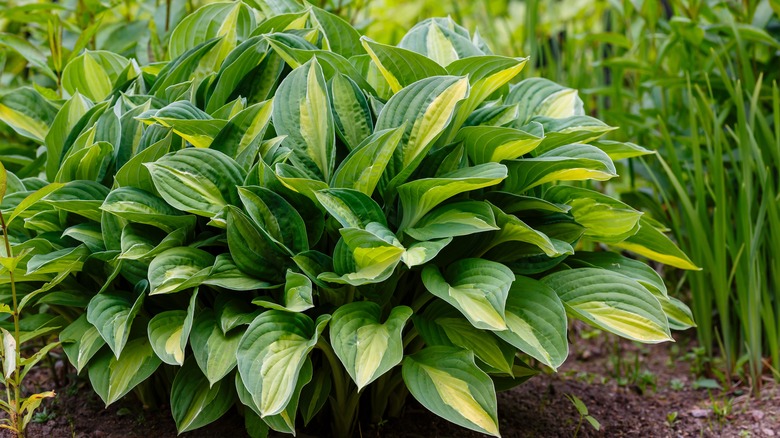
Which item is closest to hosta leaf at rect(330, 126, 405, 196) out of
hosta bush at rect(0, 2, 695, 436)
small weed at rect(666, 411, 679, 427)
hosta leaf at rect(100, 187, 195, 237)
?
hosta bush at rect(0, 2, 695, 436)

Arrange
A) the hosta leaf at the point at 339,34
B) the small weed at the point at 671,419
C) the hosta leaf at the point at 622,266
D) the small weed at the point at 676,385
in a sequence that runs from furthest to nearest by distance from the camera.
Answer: the small weed at the point at 676,385 < the small weed at the point at 671,419 < the hosta leaf at the point at 339,34 < the hosta leaf at the point at 622,266

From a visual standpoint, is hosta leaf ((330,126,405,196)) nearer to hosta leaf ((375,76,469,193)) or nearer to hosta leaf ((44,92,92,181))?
hosta leaf ((375,76,469,193))

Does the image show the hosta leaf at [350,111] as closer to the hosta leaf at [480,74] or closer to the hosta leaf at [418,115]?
the hosta leaf at [418,115]

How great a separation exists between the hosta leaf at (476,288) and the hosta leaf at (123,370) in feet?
2.06

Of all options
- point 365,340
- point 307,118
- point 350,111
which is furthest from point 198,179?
point 365,340

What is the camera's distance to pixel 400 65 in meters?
1.71

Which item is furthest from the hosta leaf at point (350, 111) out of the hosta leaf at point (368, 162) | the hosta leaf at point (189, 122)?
the hosta leaf at point (189, 122)

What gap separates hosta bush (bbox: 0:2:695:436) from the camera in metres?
1.46

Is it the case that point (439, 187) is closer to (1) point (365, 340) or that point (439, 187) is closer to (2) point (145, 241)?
(1) point (365, 340)

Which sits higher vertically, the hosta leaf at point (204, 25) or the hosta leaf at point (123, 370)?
the hosta leaf at point (204, 25)

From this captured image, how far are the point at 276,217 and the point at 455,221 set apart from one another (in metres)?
0.37

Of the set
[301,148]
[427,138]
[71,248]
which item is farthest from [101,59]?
[427,138]

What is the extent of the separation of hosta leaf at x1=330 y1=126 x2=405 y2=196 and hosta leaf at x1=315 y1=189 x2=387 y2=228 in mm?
45

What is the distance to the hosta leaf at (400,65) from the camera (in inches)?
65.9
